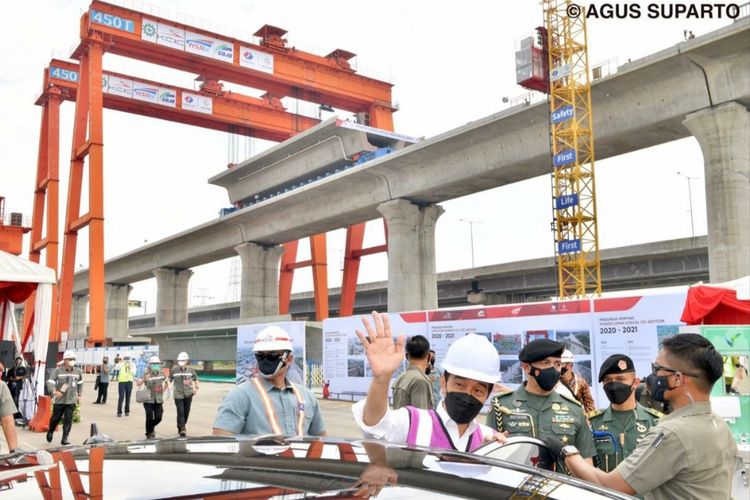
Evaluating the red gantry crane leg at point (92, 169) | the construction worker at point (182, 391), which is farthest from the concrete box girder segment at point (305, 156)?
the construction worker at point (182, 391)

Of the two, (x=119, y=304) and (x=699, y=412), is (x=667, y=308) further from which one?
(x=119, y=304)

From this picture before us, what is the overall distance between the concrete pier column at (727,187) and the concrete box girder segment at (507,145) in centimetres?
59

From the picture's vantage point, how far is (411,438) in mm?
2805

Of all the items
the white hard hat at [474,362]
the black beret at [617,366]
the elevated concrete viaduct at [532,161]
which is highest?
the elevated concrete viaduct at [532,161]

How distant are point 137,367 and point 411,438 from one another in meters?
34.9

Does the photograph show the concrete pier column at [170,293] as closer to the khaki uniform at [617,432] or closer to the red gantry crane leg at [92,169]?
the red gantry crane leg at [92,169]

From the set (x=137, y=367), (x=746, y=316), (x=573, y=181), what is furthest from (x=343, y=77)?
(x=746, y=316)

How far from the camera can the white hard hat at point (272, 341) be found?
14.1 ft

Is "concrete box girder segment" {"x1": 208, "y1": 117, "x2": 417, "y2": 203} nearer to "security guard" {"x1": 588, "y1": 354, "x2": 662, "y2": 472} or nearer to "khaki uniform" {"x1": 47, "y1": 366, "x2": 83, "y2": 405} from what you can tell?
"khaki uniform" {"x1": 47, "y1": 366, "x2": 83, "y2": 405}

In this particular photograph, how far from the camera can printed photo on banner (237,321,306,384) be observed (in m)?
23.2

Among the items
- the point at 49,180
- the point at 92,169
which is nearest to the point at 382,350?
the point at 92,169

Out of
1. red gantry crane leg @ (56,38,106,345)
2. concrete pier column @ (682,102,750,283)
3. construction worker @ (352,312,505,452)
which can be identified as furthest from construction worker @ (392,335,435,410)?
red gantry crane leg @ (56,38,106,345)

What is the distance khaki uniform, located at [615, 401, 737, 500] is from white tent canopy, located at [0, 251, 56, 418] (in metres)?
14.6

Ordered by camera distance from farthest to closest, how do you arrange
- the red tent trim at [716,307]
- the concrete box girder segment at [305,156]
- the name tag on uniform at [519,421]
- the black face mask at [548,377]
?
the concrete box girder segment at [305,156], the red tent trim at [716,307], the black face mask at [548,377], the name tag on uniform at [519,421]
